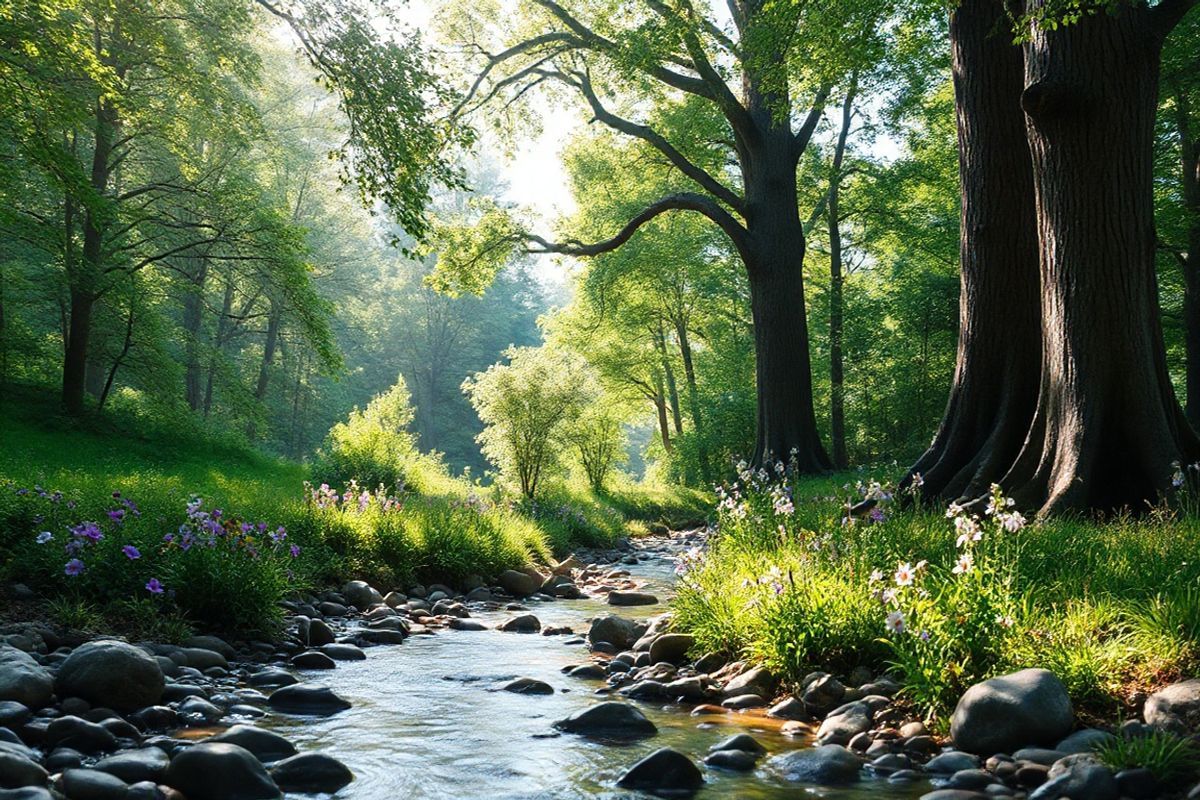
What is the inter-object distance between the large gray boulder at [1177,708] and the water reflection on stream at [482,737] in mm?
982

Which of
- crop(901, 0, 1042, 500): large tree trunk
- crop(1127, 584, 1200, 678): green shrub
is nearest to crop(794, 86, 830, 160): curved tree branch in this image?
crop(901, 0, 1042, 500): large tree trunk

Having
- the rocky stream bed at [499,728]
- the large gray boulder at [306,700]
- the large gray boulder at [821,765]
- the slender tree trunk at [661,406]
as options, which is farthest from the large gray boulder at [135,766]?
the slender tree trunk at [661,406]

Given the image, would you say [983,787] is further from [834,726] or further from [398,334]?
[398,334]

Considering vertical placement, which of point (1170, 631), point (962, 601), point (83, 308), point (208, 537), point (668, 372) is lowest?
point (1170, 631)

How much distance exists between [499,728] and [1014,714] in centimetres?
254

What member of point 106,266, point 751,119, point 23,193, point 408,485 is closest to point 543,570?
point 408,485

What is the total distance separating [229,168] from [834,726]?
2999cm

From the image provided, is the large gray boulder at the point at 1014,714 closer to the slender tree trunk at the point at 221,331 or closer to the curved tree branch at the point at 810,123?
the curved tree branch at the point at 810,123

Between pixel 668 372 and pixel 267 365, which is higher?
pixel 267 365

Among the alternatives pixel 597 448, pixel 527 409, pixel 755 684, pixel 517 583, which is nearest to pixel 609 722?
pixel 755 684

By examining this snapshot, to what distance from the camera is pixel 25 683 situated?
14.2ft

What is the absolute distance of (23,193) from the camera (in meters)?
20.9

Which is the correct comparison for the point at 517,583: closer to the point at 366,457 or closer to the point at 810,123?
the point at 366,457

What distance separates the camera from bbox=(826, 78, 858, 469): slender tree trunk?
2330 centimetres
